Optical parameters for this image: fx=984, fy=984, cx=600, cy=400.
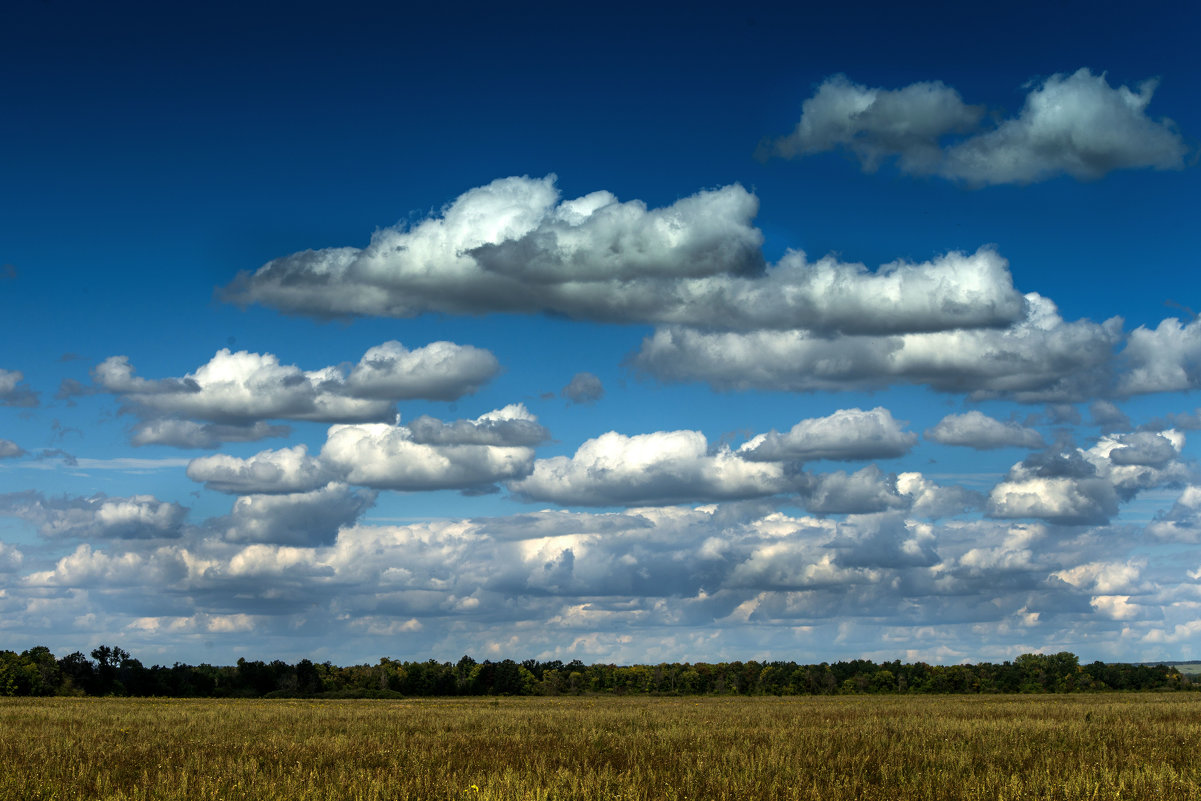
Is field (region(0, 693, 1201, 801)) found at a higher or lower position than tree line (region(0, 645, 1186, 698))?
higher

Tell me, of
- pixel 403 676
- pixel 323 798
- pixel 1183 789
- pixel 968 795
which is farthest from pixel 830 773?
pixel 403 676

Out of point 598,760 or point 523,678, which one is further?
point 523,678

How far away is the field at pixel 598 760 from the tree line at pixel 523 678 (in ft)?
292

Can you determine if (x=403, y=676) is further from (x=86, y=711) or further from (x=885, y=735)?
(x=885, y=735)

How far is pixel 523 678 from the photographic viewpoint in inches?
6407

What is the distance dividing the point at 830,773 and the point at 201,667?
132066mm

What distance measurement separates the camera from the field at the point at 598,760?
19078mm

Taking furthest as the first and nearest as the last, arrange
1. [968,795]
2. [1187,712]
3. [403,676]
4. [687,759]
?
[403,676] < [1187,712] < [687,759] < [968,795]

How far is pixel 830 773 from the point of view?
70.6 feet

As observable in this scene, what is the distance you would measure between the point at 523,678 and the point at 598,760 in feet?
467

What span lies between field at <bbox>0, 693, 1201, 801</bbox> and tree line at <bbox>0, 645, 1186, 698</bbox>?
8889 centimetres

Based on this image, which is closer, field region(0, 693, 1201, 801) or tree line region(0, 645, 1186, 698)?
field region(0, 693, 1201, 801)

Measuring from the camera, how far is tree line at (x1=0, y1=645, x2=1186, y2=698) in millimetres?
125062

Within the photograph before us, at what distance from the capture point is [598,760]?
84.3ft
